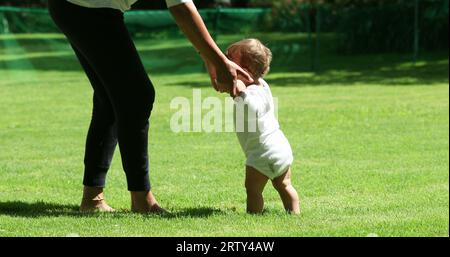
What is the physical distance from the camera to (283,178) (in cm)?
632

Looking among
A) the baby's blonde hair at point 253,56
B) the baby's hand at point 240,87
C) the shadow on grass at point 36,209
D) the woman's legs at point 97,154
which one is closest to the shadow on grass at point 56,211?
the shadow on grass at point 36,209

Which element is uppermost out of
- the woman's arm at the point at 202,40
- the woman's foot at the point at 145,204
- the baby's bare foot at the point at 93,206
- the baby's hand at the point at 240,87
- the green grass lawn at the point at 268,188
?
the woman's arm at the point at 202,40

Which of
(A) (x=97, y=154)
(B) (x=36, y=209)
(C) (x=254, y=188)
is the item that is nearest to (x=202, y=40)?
(C) (x=254, y=188)

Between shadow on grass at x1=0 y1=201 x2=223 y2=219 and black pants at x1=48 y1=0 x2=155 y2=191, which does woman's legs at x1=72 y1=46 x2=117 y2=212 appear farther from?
black pants at x1=48 y1=0 x2=155 y2=191

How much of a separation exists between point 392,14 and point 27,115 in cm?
1819

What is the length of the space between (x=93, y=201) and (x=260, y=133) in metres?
1.25

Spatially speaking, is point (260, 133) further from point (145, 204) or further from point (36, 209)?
point (36, 209)

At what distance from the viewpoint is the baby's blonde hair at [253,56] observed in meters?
6.21

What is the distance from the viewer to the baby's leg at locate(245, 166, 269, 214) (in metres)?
6.26

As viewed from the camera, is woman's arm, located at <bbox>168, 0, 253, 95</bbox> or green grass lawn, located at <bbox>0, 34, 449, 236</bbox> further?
green grass lawn, located at <bbox>0, 34, 449, 236</bbox>

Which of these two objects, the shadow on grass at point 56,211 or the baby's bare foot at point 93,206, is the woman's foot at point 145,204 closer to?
the shadow on grass at point 56,211

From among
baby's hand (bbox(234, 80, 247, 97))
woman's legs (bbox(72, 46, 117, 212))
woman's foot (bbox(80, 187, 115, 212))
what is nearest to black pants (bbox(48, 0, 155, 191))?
woman's legs (bbox(72, 46, 117, 212))

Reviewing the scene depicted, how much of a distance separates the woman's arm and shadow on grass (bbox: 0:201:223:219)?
1.04 meters

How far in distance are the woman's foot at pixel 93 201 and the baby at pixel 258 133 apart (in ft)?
3.32
